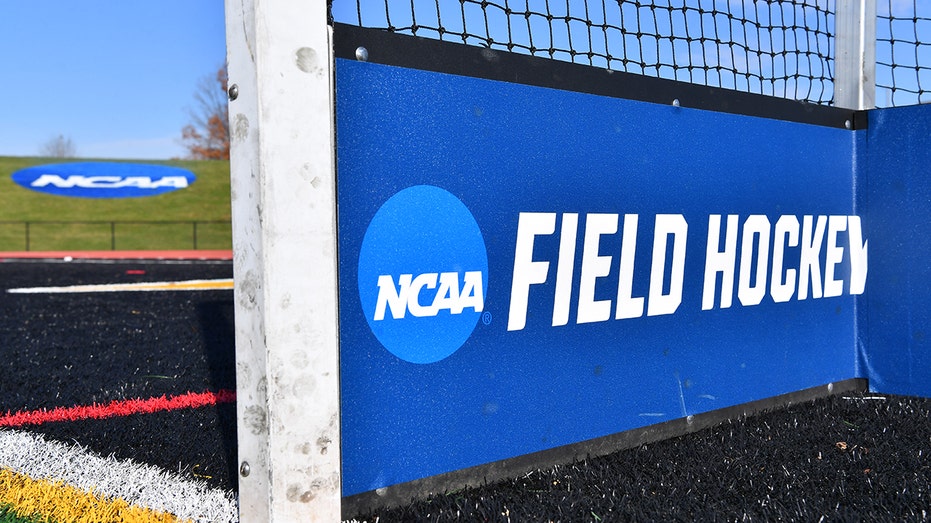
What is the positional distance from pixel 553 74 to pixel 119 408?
2.34 m

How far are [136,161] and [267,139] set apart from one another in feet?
119

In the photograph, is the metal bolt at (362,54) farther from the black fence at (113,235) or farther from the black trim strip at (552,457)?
the black fence at (113,235)

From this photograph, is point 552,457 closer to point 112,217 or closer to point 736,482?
point 736,482

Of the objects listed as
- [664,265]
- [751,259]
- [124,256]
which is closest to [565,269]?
[664,265]

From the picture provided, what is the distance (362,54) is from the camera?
2193 millimetres

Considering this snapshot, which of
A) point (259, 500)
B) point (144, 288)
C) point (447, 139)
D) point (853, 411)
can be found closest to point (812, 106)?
point (853, 411)

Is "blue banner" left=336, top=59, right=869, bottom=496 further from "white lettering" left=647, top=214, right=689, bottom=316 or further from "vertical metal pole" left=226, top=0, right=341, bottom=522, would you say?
"vertical metal pole" left=226, top=0, right=341, bottom=522

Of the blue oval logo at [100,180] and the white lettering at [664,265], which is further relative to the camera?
the blue oval logo at [100,180]

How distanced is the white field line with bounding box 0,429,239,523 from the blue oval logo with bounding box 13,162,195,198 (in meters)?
33.3

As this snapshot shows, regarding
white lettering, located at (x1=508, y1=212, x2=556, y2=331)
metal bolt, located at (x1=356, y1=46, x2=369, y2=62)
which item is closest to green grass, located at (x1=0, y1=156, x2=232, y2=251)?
white lettering, located at (x1=508, y1=212, x2=556, y2=331)

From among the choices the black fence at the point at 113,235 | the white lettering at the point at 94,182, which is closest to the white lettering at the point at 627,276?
the black fence at the point at 113,235

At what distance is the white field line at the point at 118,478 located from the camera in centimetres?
229

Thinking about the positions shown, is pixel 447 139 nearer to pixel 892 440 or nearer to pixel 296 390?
pixel 296 390

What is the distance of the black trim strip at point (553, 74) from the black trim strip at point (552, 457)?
118cm
